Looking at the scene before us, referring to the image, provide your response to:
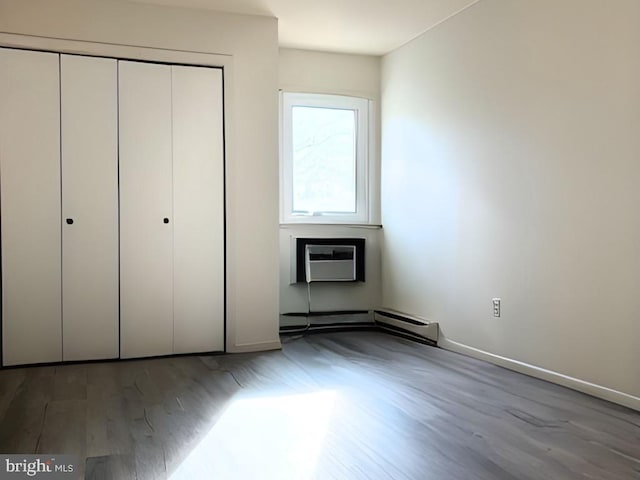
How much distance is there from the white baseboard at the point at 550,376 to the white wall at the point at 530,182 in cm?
3

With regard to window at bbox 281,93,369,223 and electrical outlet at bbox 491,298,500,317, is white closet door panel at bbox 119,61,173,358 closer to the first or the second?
window at bbox 281,93,369,223

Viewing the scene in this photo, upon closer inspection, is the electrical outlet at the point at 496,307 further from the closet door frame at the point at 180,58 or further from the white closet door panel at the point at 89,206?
the white closet door panel at the point at 89,206

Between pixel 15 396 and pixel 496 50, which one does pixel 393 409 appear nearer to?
pixel 15 396

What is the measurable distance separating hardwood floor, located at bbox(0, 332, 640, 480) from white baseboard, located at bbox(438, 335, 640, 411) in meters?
0.06

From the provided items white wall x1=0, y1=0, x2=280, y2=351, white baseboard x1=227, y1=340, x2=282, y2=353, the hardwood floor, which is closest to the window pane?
white wall x1=0, y1=0, x2=280, y2=351

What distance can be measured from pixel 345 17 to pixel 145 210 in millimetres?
1941

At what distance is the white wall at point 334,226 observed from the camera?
484 centimetres

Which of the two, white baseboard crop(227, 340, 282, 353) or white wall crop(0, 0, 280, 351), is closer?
white wall crop(0, 0, 280, 351)

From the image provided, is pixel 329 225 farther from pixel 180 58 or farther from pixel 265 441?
pixel 265 441

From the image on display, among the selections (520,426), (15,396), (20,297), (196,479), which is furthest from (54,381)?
(520,426)

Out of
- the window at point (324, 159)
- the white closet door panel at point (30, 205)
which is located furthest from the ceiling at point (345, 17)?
the white closet door panel at point (30, 205)

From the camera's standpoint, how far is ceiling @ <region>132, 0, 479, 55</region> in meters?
3.81

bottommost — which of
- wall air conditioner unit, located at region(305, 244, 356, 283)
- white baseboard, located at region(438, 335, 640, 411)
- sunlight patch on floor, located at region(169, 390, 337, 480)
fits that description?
sunlight patch on floor, located at region(169, 390, 337, 480)

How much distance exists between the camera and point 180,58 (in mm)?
3908
